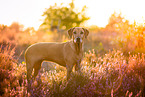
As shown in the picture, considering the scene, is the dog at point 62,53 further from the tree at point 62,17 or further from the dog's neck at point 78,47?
the tree at point 62,17

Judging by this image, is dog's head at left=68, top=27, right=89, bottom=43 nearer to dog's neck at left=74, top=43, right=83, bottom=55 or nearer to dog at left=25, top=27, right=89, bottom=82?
dog at left=25, top=27, right=89, bottom=82

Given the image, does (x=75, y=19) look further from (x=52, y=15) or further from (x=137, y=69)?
(x=137, y=69)

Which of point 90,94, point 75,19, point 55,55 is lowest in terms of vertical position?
point 90,94

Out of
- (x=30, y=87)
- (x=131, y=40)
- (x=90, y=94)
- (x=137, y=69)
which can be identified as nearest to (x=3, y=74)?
(x=30, y=87)

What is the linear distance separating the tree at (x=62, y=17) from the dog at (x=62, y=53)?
2532 cm

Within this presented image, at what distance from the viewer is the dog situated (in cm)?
368

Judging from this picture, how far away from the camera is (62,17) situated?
94.8 feet

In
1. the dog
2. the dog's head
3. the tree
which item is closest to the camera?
the dog's head

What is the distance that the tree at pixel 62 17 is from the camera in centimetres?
2852

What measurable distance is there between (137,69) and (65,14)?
86.7ft

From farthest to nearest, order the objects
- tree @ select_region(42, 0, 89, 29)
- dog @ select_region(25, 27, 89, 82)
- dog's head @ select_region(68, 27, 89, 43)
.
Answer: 1. tree @ select_region(42, 0, 89, 29)
2. dog @ select_region(25, 27, 89, 82)
3. dog's head @ select_region(68, 27, 89, 43)

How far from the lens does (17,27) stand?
13.2 metres

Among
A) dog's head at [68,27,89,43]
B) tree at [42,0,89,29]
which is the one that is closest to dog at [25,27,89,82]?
→ dog's head at [68,27,89,43]

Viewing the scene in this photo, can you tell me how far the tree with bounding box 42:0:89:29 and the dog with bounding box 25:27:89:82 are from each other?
25.3 meters
